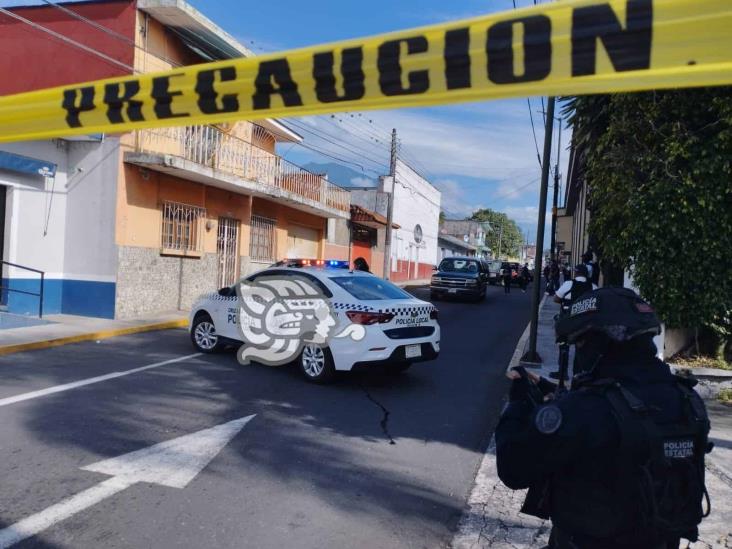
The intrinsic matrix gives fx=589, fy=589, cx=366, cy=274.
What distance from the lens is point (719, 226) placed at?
24.6ft

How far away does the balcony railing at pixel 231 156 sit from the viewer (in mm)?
13750

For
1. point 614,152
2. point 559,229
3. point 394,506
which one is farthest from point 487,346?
point 559,229

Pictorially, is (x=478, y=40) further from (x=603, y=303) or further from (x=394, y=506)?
(x=394, y=506)

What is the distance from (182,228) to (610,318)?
14.2m

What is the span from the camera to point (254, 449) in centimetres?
504

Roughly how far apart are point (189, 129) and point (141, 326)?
5100 millimetres

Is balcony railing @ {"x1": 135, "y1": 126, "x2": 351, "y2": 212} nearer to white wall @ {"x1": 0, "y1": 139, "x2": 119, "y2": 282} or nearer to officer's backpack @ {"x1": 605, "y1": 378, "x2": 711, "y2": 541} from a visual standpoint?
white wall @ {"x1": 0, "y1": 139, "x2": 119, "y2": 282}

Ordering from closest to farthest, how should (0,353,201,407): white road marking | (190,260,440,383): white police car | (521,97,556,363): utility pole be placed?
(0,353,201,407): white road marking → (190,260,440,383): white police car → (521,97,556,363): utility pole

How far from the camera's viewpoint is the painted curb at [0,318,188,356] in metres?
9.16

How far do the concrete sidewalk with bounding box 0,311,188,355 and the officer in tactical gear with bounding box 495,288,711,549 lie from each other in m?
9.19

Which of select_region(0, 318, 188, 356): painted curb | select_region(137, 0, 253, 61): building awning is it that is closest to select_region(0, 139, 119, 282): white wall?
select_region(0, 318, 188, 356): painted curb

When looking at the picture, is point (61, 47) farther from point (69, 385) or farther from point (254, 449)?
point (254, 449)

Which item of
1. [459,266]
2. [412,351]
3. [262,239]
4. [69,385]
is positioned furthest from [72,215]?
[459,266]

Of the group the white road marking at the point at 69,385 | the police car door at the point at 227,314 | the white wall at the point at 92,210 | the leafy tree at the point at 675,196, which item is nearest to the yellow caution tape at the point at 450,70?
the white road marking at the point at 69,385
